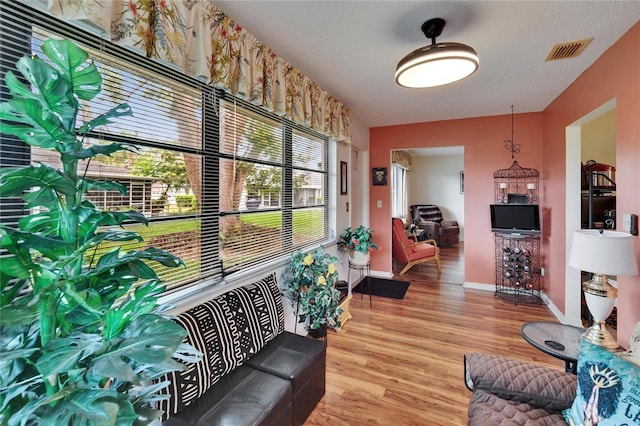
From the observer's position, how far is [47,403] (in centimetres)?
57

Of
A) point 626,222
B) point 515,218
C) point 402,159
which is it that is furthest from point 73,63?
point 402,159

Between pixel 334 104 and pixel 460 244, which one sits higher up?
pixel 334 104

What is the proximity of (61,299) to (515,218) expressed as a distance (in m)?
4.46

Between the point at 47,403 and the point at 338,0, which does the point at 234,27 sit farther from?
the point at 47,403

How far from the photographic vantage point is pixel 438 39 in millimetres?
2066

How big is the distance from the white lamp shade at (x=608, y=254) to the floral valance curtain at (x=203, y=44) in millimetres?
2321

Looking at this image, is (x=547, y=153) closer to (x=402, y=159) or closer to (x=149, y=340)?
(x=402, y=159)

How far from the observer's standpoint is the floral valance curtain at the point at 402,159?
6.54 metres

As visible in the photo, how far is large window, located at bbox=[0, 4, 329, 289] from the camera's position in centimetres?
117

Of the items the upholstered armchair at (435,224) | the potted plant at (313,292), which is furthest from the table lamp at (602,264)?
the upholstered armchair at (435,224)

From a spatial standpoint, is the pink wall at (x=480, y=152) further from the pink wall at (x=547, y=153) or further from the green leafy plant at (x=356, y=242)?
the green leafy plant at (x=356, y=242)

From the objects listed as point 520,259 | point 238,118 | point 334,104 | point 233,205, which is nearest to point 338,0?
point 238,118

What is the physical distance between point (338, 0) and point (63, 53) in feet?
4.76

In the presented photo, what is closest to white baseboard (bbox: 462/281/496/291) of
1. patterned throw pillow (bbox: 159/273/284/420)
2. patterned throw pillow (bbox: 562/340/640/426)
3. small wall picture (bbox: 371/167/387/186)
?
small wall picture (bbox: 371/167/387/186)
